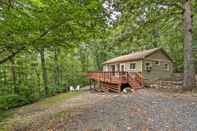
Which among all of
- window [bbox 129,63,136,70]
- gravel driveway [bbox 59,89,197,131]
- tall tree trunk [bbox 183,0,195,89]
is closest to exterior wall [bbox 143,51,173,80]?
window [bbox 129,63,136,70]

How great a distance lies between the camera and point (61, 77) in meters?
30.3

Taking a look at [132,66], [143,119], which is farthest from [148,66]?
[143,119]

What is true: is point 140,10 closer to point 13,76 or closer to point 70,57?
point 13,76

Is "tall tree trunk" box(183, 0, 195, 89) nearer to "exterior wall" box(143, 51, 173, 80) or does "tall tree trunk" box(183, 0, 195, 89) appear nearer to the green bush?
"exterior wall" box(143, 51, 173, 80)

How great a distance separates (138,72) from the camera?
20016mm

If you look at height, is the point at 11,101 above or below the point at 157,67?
below

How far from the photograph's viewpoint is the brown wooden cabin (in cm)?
1667

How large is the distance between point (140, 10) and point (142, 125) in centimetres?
869

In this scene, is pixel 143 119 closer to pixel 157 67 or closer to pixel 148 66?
pixel 148 66

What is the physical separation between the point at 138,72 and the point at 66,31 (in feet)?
48.6

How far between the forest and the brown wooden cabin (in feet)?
9.64

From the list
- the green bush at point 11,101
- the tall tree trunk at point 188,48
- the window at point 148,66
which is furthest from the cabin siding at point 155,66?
the green bush at point 11,101

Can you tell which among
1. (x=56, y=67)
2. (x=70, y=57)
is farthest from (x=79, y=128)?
(x=70, y=57)

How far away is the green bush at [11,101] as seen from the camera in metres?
17.6
